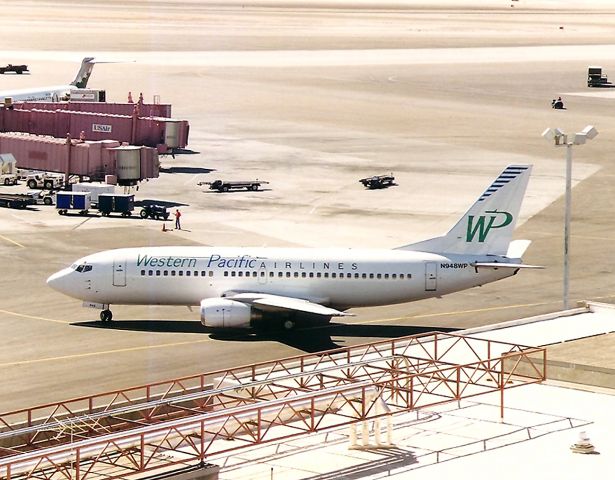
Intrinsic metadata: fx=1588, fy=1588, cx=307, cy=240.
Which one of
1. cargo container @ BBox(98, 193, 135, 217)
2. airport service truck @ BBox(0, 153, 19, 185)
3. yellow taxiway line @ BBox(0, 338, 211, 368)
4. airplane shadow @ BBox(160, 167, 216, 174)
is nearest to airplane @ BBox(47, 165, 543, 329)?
yellow taxiway line @ BBox(0, 338, 211, 368)

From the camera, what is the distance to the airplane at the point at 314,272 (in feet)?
273

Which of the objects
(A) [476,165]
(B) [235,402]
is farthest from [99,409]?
(A) [476,165]

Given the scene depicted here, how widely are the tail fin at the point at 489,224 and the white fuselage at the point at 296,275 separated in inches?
24.0

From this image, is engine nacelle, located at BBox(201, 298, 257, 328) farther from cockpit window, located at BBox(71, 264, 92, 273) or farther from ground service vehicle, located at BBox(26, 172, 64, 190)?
ground service vehicle, located at BBox(26, 172, 64, 190)

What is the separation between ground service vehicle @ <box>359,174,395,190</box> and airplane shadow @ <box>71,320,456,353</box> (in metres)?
51.8

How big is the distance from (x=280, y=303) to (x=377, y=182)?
5697 centimetres

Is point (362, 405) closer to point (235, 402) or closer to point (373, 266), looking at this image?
point (235, 402)

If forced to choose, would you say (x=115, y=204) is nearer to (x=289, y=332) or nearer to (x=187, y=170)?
(x=187, y=170)

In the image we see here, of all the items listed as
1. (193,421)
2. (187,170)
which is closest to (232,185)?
(187,170)

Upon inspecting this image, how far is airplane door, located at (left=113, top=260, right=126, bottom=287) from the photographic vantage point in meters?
83.8

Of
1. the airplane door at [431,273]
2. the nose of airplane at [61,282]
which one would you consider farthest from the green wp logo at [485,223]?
the nose of airplane at [61,282]

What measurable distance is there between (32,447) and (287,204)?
78028mm

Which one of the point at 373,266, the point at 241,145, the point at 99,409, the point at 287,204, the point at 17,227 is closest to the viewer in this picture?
the point at 99,409

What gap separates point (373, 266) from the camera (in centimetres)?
8325
